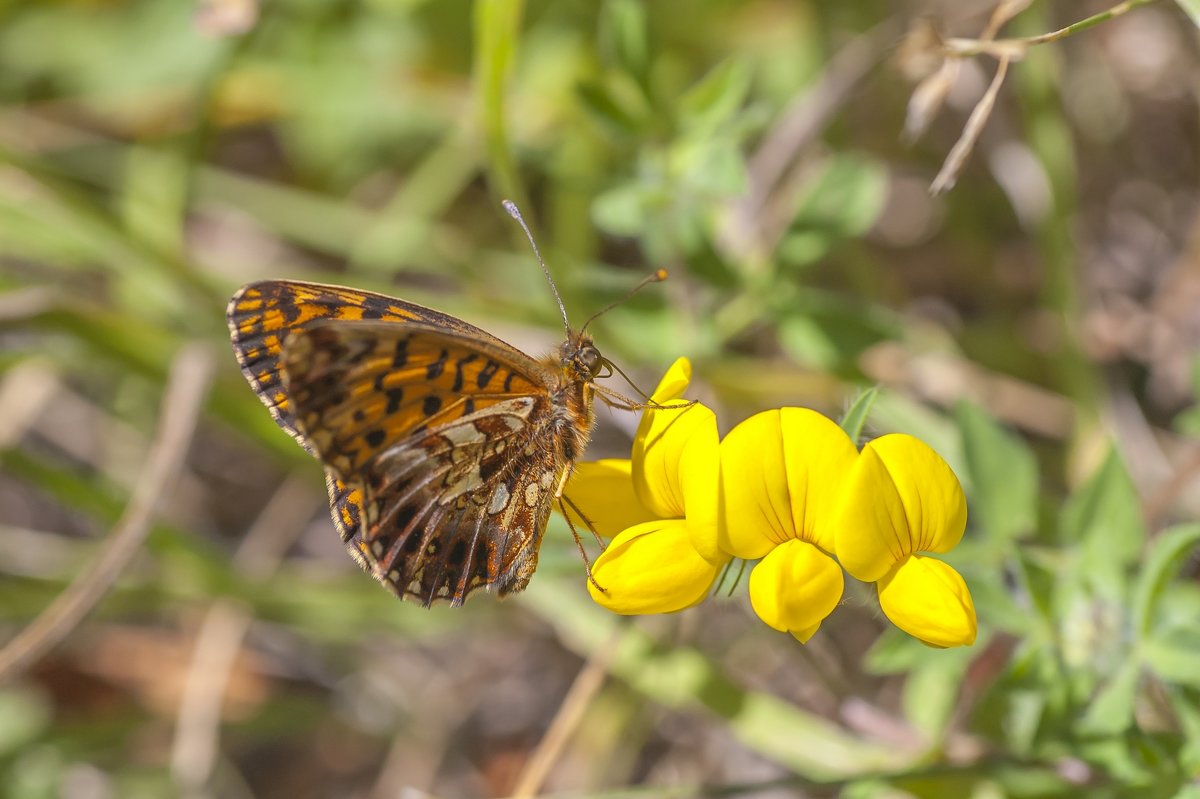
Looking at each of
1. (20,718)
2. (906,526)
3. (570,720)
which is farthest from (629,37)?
(20,718)

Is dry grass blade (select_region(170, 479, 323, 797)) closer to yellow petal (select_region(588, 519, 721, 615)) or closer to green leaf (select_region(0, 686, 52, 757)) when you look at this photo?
green leaf (select_region(0, 686, 52, 757))

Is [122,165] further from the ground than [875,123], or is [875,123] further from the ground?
[875,123]

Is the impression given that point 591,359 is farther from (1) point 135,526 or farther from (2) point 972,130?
(1) point 135,526

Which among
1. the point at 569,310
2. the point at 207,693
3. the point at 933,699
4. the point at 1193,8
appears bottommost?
the point at 207,693

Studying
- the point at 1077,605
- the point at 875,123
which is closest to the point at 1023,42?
the point at 1077,605

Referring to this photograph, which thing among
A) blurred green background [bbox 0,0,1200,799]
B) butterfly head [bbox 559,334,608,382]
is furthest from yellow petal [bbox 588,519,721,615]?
blurred green background [bbox 0,0,1200,799]

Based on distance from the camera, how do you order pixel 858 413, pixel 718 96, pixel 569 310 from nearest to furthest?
pixel 858 413
pixel 718 96
pixel 569 310

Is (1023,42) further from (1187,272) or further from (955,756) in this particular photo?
(1187,272)
